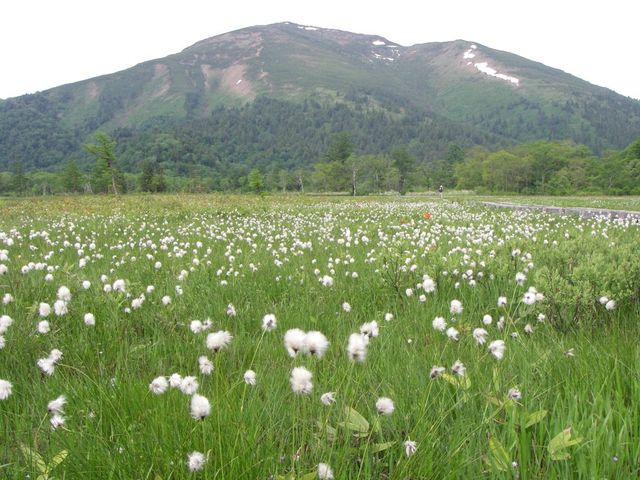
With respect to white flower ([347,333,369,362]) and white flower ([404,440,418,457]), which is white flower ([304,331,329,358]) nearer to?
white flower ([347,333,369,362])

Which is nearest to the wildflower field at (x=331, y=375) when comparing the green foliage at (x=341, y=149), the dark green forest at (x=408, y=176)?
the dark green forest at (x=408, y=176)

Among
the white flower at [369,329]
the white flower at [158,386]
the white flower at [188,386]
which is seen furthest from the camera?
the white flower at [369,329]

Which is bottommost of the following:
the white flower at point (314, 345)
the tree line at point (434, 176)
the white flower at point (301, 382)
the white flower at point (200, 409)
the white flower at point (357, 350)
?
the white flower at point (200, 409)

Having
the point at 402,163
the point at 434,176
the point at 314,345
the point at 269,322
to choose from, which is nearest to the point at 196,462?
the point at 314,345

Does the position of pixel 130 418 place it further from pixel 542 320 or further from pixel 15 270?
pixel 15 270

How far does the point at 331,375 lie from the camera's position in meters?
2.88

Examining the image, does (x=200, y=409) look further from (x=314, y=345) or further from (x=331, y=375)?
(x=331, y=375)

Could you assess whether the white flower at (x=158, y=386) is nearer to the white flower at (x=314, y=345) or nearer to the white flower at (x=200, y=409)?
the white flower at (x=200, y=409)

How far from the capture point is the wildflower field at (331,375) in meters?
1.80

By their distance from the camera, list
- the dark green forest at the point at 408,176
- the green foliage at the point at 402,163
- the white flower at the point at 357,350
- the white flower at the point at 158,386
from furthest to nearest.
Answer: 1. the green foliage at the point at 402,163
2. the dark green forest at the point at 408,176
3. the white flower at the point at 158,386
4. the white flower at the point at 357,350

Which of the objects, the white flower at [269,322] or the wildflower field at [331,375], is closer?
the wildflower field at [331,375]

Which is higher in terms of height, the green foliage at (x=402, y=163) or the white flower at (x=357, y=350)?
the green foliage at (x=402, y=163)

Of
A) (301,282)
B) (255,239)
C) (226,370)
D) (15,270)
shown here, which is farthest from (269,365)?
(255,239)

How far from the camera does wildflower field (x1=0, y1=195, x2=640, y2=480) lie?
1.80 meters
